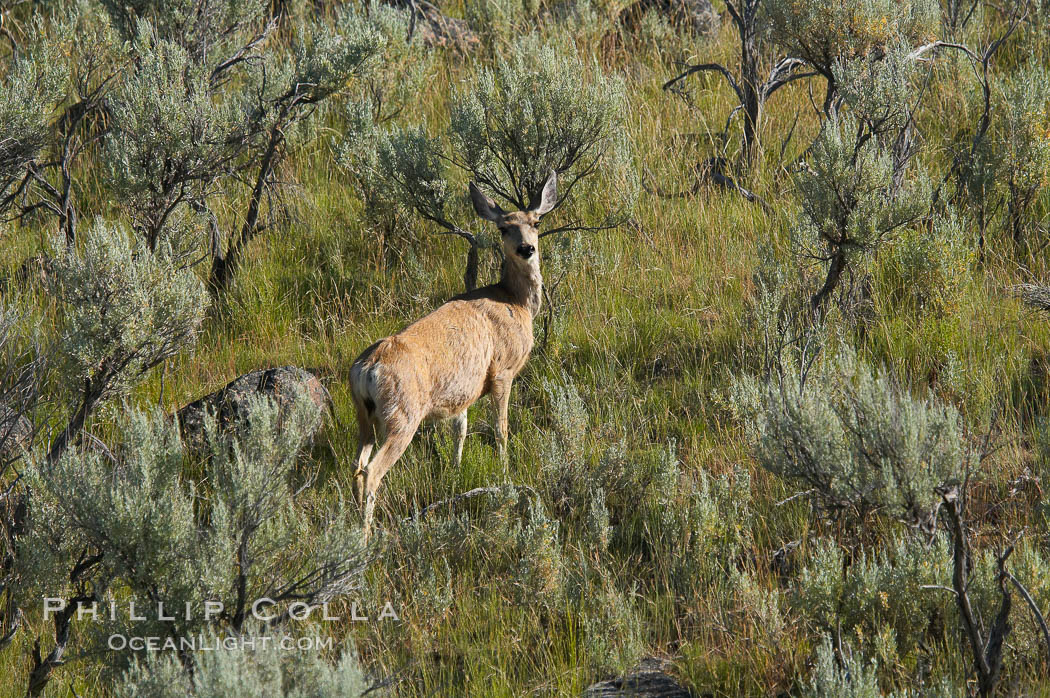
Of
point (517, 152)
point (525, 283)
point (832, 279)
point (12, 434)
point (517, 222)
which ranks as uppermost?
point (517, 152)

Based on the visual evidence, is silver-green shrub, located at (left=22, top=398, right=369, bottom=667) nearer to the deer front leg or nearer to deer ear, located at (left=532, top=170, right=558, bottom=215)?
the deer front leg

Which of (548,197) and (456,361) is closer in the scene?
(456,361)

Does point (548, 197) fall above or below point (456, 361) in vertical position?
above

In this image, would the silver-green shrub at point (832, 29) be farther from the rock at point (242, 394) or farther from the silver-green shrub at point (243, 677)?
the silver-green shrub at point (243, 677)

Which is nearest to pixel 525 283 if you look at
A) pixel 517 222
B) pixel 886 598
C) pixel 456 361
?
pixel 517 222

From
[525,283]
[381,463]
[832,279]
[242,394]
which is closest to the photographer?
[381,463]

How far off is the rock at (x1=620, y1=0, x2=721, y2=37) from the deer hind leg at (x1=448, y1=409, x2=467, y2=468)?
19.7 ft

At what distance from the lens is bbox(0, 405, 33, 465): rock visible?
5.95 m

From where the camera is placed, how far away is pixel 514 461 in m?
6.71

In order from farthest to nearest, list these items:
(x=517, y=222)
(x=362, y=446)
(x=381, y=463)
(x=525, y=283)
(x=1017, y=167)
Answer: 1. (x=1017, y=167)
2. (x=525, y=283)
3. (x=517, y=222)
4. (x=362, y=446)
5. (x=381, y=463)

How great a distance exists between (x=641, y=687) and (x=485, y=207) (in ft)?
11.9

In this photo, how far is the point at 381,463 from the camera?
6.18m

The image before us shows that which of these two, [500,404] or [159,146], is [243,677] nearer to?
[500,404]

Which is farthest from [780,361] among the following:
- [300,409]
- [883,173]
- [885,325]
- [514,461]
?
[300,409]
